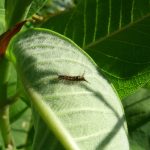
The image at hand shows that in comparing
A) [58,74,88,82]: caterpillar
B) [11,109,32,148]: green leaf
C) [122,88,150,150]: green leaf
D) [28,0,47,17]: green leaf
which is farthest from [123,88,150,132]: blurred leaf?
[58,74,88,82]: caterpillar

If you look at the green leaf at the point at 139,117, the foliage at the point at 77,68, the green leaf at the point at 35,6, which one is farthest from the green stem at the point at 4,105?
the green leaf at the point at 139,117

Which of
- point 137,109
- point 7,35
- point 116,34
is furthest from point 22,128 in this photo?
point 7,35

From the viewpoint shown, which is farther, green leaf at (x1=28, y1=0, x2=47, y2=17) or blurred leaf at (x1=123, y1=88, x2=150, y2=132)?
blurred leaf at (x1=123, y1=88, x2=150, y2=132)

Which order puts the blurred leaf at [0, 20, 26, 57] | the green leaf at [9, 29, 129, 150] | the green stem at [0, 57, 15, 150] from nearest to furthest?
the green leaf at [9, 29, 129, 150] < the blurred leaf at [0, 20, 26, 57] < the green stem at [0, 57, 15, 150]

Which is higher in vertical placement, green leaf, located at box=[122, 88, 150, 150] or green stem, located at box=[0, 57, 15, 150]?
green stem, located at box=[0, 57, 15, 150]

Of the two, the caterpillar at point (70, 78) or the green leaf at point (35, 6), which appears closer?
the caterpillar at point (70, 78)

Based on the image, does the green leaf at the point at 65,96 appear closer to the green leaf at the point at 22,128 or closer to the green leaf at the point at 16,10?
the green leaf at the point at 16,10

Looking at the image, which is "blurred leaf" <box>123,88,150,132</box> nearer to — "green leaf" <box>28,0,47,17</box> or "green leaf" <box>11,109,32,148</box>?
"green leaf" <box>11,109,32,148</box>
